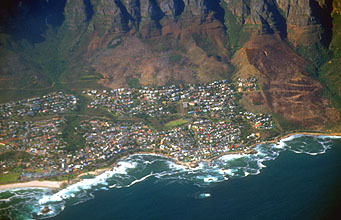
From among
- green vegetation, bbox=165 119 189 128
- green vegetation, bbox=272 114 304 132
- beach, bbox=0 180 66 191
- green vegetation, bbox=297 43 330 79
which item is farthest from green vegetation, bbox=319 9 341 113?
beach, bbox=0 180 66 191

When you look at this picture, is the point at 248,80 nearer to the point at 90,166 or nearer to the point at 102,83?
the point at 102,83

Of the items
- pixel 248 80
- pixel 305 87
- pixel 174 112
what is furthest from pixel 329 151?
pixel 174 112

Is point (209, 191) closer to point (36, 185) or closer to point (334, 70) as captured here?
point (36, 185)

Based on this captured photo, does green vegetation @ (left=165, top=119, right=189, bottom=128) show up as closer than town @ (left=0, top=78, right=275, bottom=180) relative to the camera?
No

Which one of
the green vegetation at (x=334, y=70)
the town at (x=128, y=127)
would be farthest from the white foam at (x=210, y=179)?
the green vegetation at (x=334, y=70)

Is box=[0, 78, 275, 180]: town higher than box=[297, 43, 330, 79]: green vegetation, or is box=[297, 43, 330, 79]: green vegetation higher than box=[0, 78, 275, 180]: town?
box=[297, 43, 330, 79]: green vegetation

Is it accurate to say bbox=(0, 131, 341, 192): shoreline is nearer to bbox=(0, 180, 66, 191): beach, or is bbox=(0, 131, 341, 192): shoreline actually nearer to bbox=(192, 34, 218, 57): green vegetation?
bbox=(0, 180, 66, 191): beach

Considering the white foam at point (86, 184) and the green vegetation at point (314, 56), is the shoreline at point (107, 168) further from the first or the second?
the green vegetation at point (314, 56)
